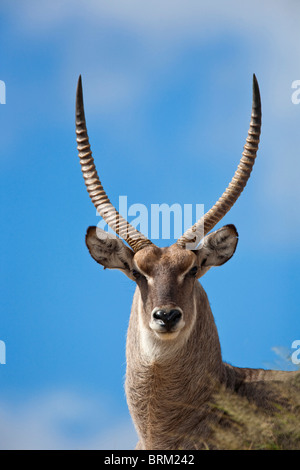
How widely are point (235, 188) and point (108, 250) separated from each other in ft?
6.63

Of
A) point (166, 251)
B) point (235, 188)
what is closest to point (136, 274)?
point (166, 251)

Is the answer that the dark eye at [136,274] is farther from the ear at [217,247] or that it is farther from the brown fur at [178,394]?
the ear at [217,247]

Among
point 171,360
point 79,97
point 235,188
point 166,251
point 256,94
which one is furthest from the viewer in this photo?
→ point 79,97

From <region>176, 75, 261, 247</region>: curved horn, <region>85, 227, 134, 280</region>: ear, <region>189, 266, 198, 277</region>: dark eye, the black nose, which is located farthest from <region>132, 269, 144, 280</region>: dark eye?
the black nose

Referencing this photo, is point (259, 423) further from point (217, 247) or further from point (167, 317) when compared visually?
point (217, 247)

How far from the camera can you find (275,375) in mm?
10430

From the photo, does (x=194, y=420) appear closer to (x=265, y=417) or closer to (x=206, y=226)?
(x=265, y=417)

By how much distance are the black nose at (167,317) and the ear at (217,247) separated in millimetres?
1411

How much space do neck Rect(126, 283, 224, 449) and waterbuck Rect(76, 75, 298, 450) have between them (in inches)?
0.5

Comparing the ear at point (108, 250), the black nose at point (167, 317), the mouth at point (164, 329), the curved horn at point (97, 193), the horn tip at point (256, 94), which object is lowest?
the mouth at point (164, 329)

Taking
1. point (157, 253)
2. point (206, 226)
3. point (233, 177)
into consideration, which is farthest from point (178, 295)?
point (233, 177)

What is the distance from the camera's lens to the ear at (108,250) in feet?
32.2

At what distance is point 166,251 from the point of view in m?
9.71

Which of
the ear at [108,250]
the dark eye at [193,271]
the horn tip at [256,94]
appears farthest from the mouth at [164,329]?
the horn tip at [256,94]
